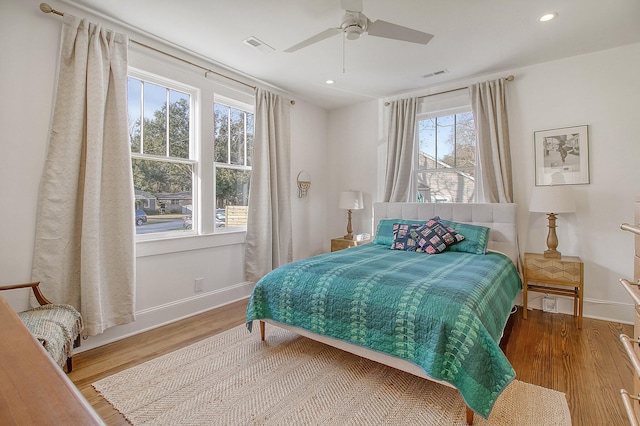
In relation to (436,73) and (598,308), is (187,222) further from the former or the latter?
(598,308)

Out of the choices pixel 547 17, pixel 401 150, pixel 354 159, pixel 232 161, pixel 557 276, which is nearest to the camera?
pixel 547 17

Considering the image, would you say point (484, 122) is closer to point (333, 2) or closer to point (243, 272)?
point (333, 2)

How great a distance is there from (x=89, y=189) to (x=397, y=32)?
8.68ft

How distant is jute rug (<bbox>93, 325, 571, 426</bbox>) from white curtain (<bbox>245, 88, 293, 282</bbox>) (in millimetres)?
1592

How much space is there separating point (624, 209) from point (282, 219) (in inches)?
147

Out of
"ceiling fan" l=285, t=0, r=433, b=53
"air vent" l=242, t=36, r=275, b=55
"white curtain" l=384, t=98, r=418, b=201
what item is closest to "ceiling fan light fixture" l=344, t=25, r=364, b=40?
"ceiling fan" l=285, t=0, r=433, b=53

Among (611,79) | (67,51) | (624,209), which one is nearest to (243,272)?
(67,51)

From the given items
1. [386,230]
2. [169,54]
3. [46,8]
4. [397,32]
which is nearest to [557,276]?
[386,230]

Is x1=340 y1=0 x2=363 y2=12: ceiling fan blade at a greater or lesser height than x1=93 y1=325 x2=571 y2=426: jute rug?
greater

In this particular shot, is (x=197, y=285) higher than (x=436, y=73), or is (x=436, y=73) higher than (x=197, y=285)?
(x=436, y=73)

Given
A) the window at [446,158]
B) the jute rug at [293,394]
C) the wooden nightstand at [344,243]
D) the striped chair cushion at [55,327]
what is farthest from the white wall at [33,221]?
the window at [446,158]

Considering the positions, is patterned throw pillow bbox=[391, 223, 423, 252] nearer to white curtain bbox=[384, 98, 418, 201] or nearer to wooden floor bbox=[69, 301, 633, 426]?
white curtain bbox=[384, 98, 418, 201]

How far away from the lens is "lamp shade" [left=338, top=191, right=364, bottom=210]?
4.45 metres

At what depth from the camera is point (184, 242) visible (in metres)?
3.26
